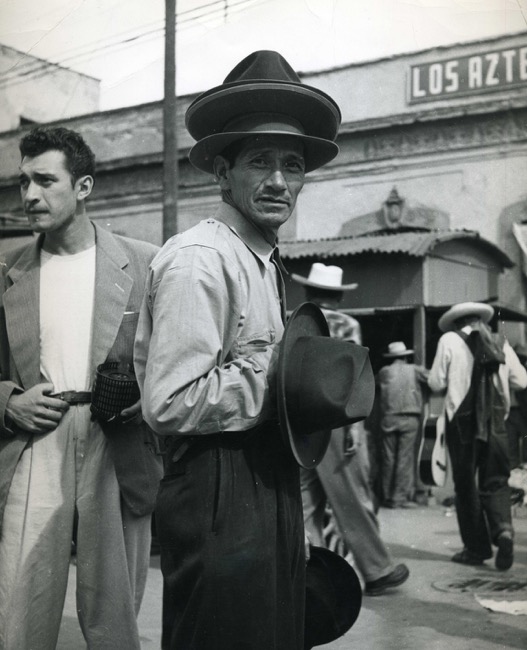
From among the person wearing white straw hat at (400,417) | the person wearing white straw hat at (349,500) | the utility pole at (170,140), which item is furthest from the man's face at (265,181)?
the person wearing white straw hat at (400,417)

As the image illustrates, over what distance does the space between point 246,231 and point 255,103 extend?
1.17 ft

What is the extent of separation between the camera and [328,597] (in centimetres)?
226

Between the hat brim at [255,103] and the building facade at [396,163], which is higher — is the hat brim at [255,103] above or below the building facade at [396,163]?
below

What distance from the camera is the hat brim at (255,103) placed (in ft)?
7.23

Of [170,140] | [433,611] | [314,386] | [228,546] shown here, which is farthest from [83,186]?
[170,140]

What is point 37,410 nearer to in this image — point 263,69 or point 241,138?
point 241,138

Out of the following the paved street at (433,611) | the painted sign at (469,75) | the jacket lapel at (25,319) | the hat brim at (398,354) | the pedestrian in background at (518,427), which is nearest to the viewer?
the jacket lapel at (25,319)

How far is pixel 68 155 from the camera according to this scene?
2.86m

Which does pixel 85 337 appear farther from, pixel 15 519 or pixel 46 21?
pixel 46 21

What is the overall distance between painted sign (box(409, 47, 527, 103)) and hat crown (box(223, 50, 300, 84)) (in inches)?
276

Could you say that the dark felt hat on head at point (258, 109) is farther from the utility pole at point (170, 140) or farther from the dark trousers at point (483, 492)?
the dark trousers at point (483, 492)

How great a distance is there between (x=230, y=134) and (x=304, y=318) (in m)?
0.53

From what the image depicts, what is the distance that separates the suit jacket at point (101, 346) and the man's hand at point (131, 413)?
36mm

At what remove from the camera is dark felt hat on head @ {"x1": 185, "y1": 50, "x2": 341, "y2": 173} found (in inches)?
86.8
